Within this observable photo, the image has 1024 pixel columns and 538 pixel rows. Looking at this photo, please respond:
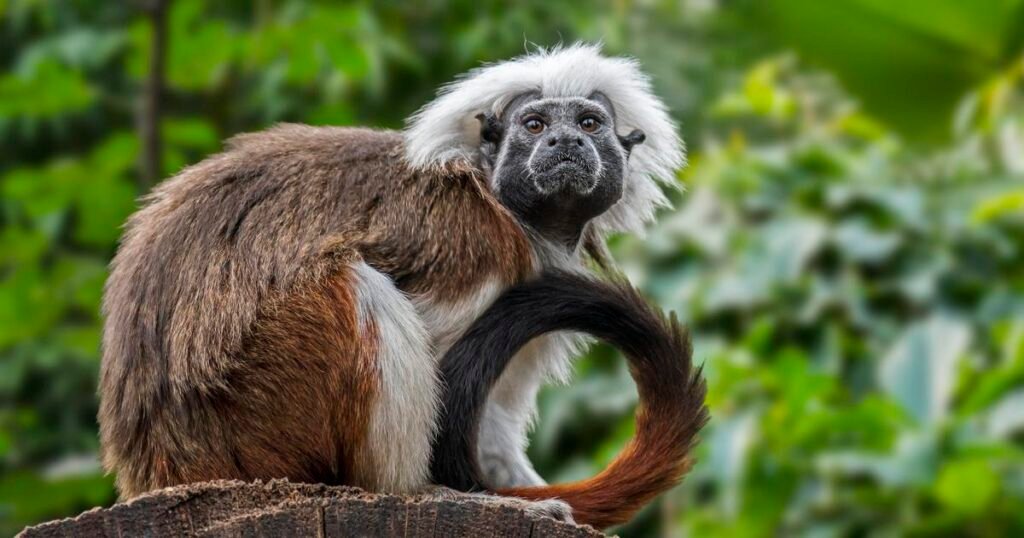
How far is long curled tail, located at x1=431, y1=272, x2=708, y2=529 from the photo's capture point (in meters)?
3.86

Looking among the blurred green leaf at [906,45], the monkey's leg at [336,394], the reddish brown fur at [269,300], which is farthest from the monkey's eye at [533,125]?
the blurred green leaf at [906,45]

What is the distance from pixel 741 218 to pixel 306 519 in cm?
667

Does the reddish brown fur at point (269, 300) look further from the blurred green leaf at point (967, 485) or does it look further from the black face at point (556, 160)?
the blurred green leaf at point (967, 485)

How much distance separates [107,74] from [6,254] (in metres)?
2.79

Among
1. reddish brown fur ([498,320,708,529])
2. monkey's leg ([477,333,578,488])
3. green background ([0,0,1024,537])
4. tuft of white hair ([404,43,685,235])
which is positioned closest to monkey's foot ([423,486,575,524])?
reddish brown fur ([498,320,708,529])

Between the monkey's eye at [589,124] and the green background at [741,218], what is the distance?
8.90 ft

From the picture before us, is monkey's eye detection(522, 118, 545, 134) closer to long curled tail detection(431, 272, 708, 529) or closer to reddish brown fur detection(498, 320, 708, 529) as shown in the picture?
long curled tail detection(431, 272, 708, 529)

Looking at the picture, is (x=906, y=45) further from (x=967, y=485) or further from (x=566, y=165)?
(x=566, y=165)

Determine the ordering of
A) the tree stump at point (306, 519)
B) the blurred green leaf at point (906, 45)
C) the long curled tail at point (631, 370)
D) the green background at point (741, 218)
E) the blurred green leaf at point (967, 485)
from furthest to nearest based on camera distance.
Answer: the blurred green leaf at point (906, 45) → the green background at point (741, 218) → the blurred green leaf at point (967, 485) → the long curled tail at point (631, 370) → the tree stump at point (306, 519)

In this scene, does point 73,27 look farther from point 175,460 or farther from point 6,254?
point 175,460

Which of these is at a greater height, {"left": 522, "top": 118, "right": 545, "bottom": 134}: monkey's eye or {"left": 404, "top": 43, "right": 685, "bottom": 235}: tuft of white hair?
{"left": 404, "top": 43, "right": 685, "bottom": 235}: tuft of white hair

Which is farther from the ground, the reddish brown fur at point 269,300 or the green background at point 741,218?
the green background at point 741,218

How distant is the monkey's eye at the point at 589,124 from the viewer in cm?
426

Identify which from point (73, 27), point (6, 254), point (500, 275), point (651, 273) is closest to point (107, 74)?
point (73, 27)
